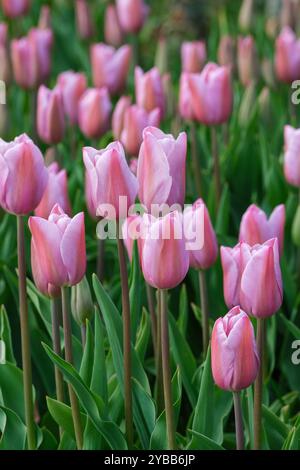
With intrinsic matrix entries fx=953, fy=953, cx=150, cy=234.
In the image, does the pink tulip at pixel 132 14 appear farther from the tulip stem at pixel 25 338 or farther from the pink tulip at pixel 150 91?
the tulip stem at pixel 25 338

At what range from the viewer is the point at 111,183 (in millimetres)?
1397

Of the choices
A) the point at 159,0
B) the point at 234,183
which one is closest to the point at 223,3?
the point at 159,0

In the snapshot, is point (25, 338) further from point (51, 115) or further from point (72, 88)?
point (72, 88)

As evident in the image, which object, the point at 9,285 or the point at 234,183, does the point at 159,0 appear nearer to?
the point at 234,183

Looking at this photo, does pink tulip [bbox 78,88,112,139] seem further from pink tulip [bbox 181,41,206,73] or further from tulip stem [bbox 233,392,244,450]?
tulip stem [bbox 233,392,244,450]

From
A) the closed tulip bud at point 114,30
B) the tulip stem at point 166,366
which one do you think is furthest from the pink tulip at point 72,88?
the tulip stem at point 166,366

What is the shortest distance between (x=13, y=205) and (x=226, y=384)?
41 cm

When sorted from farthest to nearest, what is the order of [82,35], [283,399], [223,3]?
[223,3]
[82,35]
[283,399]

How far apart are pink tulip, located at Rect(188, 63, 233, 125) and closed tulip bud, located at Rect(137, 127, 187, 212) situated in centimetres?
76

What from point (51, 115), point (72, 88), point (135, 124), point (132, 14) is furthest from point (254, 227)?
point (132, 14)

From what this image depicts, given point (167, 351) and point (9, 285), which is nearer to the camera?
point (167, 351)

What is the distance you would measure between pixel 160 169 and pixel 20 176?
210mm

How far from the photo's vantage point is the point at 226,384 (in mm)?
1349

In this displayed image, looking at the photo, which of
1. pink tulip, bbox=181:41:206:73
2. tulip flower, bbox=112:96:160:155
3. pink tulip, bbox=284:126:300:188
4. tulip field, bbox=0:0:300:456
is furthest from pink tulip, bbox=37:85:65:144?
pink tulip, bbox=181:41:206:73
